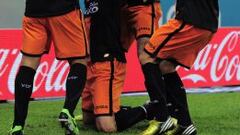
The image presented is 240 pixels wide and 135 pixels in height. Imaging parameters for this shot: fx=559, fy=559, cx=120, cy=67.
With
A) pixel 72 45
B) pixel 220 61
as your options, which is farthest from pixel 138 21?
pixel 220 61

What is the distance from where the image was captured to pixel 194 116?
5508mm

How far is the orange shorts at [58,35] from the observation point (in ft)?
13.3

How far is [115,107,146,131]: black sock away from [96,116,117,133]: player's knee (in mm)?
47

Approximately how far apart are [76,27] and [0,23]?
4979 mm

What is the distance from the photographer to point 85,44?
13.6 feet

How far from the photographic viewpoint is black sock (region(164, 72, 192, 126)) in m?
4.34

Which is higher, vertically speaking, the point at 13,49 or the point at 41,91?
the point at 13,49

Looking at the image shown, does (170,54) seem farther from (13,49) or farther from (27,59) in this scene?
(13,49)

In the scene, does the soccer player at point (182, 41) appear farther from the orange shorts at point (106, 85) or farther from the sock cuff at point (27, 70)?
the sock cuff at point (27, 70)

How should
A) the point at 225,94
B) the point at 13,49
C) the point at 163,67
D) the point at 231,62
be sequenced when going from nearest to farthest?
the point at 163,67
the point at 13,49
the point at 225,94
the point at 231,62

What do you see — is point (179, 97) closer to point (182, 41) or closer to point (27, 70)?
point (182, 41)

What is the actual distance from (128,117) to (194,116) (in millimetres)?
1103

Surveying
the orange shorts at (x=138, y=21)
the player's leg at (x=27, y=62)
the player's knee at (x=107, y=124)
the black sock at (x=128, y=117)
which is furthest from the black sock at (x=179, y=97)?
the player's leg at (x=27, y=62)

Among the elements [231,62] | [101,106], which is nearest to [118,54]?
[101,106]
